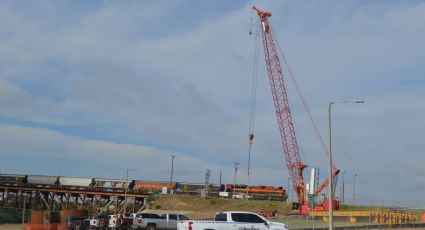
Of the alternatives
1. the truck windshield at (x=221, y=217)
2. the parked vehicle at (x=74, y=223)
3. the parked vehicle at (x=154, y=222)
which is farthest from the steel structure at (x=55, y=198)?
the truck windshield at (x=221, y=217)

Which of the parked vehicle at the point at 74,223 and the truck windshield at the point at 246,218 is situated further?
the parked vehicle at the point at 74,223

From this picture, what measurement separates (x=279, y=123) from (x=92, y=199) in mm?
50721

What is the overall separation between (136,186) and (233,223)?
346 ft

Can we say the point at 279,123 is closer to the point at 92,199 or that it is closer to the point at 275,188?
the point at 275,188

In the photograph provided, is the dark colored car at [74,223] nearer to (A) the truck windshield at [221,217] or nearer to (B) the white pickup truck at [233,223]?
(B) the white pickup truck at [233,223]

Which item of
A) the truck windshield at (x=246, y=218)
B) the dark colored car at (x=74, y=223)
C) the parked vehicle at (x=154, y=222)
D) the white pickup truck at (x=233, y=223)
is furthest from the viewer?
the dark colored car at (x=74, y=223)

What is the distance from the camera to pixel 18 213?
407ft

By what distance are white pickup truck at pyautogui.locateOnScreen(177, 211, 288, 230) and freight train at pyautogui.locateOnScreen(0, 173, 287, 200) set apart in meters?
87.5

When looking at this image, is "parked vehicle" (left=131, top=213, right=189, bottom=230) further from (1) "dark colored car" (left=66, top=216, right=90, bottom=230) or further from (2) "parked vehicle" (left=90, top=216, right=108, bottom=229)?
(1) "dark colored car" (left=66, top=216, right=90, bottom=230)

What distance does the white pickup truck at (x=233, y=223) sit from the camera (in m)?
31.0

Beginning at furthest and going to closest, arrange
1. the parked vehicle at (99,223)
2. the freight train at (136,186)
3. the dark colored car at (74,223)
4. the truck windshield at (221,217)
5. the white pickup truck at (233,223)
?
the freight train at (136,186) → the dark colored car at (74,223) → the parked vehicle at (99,223) → the truck windshield at (221,217) → the white pickup truck at (233,223)

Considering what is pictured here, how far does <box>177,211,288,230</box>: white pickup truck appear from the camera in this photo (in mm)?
31016

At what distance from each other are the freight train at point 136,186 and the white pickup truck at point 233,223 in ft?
287

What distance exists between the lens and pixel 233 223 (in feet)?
103
